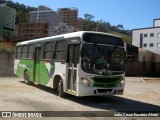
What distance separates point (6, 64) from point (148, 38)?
6371 centimetres

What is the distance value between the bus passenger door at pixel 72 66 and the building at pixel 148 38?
233 ft

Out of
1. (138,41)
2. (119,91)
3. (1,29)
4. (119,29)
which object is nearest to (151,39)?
(138,41)

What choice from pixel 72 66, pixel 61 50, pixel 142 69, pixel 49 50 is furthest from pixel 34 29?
pixel 72 66

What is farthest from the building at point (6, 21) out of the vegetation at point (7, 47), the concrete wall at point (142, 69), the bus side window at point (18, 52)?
the bus side window at point (18, 52)

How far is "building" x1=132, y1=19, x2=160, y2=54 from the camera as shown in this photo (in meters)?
81.6

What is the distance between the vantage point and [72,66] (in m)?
12.7

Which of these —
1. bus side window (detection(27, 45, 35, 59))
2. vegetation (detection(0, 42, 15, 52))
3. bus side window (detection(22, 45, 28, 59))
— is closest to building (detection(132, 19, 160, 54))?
vegetation (detection(0, 42, 15, 52))

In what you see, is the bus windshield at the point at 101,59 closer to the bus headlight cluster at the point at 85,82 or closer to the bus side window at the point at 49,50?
the bus headlight cluster at the point at 85,82

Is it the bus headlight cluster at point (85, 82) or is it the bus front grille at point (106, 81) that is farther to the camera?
the bus front grille at point (106, 81)

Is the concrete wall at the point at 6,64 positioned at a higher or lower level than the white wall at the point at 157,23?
lower

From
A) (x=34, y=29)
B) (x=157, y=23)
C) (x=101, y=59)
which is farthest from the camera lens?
(x=34, y=29)

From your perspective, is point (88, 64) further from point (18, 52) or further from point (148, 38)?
point (148, 38)

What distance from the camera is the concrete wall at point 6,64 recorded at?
2509 cm

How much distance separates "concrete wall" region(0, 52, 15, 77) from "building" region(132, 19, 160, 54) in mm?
61306
